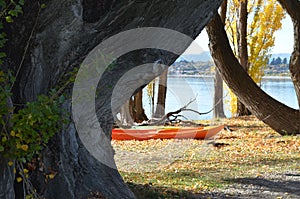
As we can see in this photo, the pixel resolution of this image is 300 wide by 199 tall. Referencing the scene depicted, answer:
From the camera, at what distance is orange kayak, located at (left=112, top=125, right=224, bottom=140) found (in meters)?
12.9

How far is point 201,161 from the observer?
8.98 m

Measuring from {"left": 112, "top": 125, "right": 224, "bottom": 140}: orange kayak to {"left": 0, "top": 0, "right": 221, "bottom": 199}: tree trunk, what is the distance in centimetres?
794

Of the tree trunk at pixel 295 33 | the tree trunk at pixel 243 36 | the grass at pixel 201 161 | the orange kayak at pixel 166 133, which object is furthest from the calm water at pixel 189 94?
the tree trunk at pixel 295 33

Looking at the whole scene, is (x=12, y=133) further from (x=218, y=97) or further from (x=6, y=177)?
(x=218, y=97)

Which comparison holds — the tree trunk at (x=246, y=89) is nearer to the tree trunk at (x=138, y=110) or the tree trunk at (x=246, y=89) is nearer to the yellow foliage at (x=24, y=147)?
the tree trunk at (x=138, y=110)

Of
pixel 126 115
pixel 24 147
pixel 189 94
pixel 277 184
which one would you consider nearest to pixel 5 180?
pixel 24 147

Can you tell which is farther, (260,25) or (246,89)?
(260,25)

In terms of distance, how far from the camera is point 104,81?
4.41 m

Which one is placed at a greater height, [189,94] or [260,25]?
[260,25]

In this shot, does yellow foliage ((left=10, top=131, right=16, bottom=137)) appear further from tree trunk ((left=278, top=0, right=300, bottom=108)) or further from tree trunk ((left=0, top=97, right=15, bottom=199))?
tree trunk ((left=278, top=0, right=300, bottom=108))

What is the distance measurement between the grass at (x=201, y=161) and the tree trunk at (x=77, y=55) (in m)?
1.03

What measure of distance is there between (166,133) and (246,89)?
2.40 metres

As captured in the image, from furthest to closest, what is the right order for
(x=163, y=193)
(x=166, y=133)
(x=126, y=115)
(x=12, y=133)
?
(x=126, y=115), (x=166, y=133), (x=163, y=193), (x=12, y=133)

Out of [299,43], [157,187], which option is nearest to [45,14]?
[157,187]
